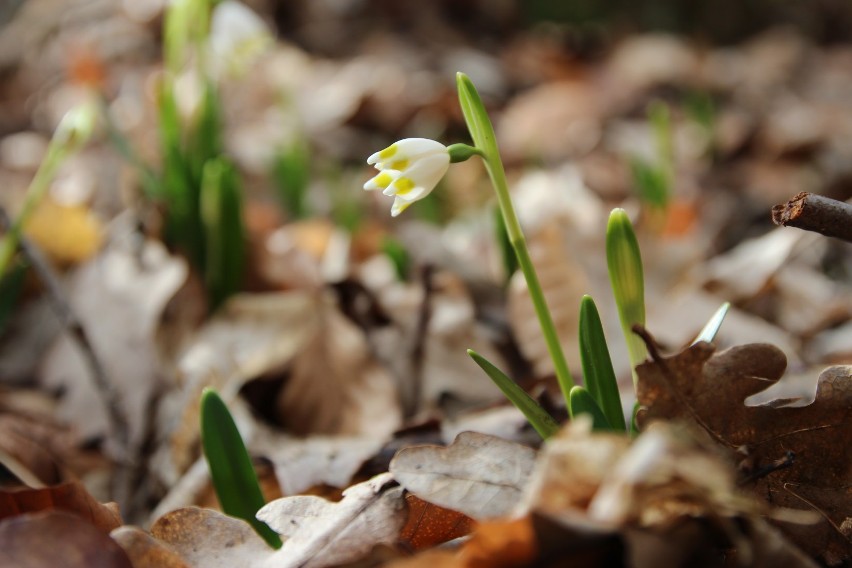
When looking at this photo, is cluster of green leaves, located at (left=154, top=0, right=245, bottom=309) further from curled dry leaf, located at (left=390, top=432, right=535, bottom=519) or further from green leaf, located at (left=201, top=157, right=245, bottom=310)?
curled dry leaf, located at (left=390, top=432, right=535, bottom=519)

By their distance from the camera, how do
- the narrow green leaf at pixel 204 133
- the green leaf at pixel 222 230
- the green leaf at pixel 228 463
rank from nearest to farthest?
the green leaf at pixel 228 463 → the green leaf at pixel 222 230 → the narrow green leaf at pixel 204 133

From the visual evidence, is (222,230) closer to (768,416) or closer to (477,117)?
(477,117)

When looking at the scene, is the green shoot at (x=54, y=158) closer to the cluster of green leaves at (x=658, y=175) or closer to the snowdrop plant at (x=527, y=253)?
the snowdrop plant at (x=527, y=253)

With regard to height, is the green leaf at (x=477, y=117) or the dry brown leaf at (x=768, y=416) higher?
the green leaf at (x=477, y=117)

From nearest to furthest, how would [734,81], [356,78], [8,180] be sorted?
[8,180]
[356,78]
[734,81]

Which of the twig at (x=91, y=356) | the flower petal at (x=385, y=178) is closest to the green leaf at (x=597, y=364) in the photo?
the flower petal at (x=385, y=178)

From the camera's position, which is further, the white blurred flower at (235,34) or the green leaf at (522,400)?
the white blurred flower at (235,34)

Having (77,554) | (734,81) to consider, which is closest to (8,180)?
(77,554)

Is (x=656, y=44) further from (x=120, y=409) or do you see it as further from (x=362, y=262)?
(x=120, y=409)
